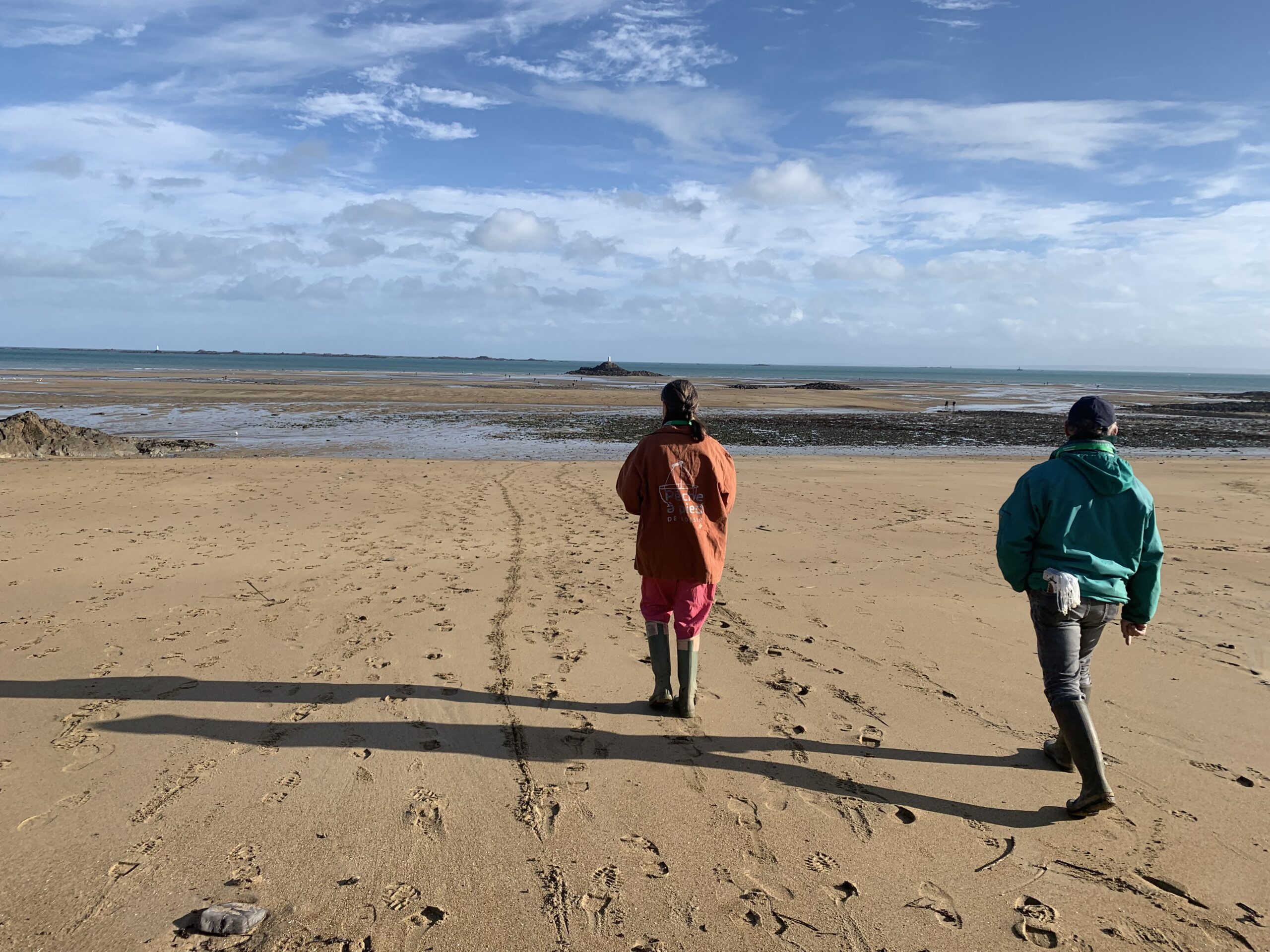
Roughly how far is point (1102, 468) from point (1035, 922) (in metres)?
1.93

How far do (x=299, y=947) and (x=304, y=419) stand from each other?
27.6 metres

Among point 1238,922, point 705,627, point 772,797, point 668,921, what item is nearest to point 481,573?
point 705,627

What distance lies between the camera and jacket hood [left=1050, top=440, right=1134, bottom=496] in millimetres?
3363

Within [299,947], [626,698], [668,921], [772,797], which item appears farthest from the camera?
[626,698]

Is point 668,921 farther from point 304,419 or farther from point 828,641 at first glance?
point 304,419

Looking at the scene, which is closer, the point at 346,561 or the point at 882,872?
→ the point at 882,872

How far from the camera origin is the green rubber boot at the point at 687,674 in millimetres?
4309

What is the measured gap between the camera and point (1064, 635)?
3.41m

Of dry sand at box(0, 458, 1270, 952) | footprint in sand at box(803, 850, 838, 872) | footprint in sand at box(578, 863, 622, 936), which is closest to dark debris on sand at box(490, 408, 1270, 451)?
dry sand at box(0, 458, 1270, 952)

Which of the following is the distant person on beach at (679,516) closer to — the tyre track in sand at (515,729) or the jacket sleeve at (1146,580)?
the tyre track in sand at (515,729)

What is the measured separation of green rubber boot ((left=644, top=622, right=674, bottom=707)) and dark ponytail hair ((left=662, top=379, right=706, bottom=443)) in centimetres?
113

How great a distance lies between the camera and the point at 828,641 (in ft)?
18.9

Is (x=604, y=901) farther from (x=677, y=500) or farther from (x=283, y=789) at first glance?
(x=677, y=500)

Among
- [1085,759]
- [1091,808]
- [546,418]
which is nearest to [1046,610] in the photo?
[1085,759]
